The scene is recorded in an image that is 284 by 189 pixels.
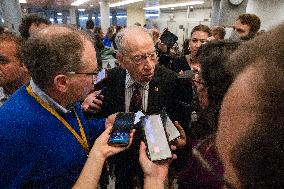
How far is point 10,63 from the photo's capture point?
212cm

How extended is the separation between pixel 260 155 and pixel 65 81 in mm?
1259

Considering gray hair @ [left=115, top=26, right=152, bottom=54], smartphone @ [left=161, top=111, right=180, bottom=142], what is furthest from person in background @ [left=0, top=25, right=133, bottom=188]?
gray hair @ [left=115, top=26, right=152, bottom=54]

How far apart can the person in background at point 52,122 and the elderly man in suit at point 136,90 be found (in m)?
0.65

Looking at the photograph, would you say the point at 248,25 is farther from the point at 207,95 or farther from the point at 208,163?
the point at 208,163

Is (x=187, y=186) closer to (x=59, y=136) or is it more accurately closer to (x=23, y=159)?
(x=59, y=136)

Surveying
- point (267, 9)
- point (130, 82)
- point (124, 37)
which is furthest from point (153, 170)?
point (267, 9)

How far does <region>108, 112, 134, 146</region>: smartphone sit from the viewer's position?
56.9 inches

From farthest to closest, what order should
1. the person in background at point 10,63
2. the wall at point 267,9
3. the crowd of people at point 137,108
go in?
the wall at point 267,9, the person in background at point 10,63, the crowd of people at point 137,108

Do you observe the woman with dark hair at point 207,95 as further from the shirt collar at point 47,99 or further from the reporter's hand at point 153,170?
the shirt collar at point 47,99

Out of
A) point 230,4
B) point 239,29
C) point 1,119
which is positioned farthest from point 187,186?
point 230,4

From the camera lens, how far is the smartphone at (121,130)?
56.9 inches

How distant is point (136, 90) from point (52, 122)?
103cm

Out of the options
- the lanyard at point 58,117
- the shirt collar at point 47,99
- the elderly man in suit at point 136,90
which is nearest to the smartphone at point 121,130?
the lanyard at point 58,117

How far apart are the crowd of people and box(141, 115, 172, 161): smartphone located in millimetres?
45
